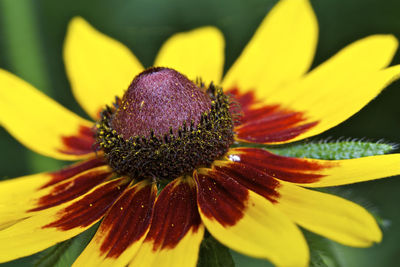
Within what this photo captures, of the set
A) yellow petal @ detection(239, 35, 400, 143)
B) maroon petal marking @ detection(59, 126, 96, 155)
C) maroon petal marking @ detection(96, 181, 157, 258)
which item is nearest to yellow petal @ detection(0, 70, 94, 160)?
maroon petal marking @ detection(59, 126, 96, 155)

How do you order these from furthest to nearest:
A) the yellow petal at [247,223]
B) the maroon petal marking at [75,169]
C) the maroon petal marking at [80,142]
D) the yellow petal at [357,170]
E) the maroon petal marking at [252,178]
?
the maroon petal marking at [80,142], the maroon petal marking at [75,169], the maroon petal marking at [252,178], the yellow petal at [357,170], the yellow petal at [247,223]

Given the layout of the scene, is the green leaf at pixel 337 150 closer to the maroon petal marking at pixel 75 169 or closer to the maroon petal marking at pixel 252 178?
the maroon petal marking at pixel 252 178

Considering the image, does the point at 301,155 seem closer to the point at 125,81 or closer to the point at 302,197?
the point at 302,197

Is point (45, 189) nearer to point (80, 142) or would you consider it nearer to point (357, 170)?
point (80, 142)

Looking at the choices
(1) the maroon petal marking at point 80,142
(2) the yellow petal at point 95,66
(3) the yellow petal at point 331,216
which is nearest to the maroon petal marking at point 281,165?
(3) the yellow petal at point 331,216

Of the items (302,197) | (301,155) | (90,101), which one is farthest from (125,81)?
(302,197)

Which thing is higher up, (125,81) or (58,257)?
(125,81)
